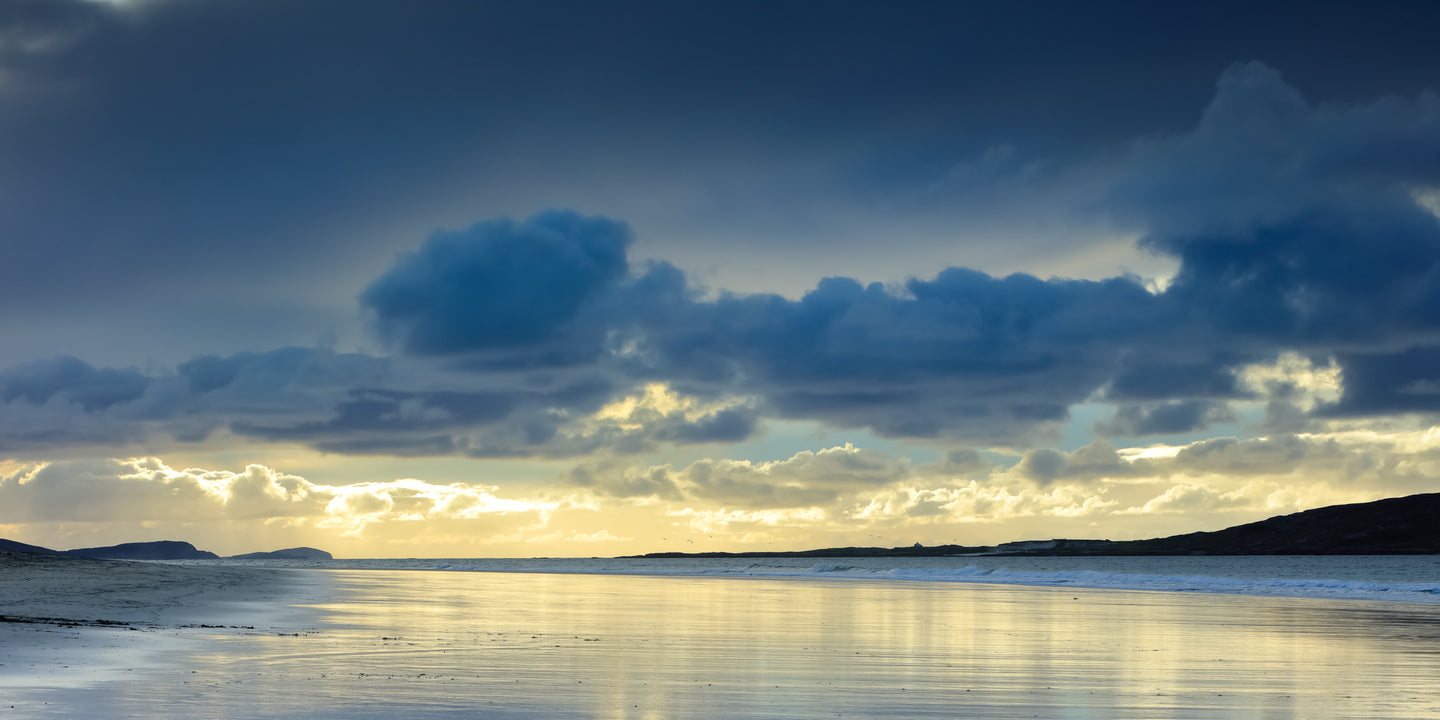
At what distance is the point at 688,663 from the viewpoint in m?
19.5

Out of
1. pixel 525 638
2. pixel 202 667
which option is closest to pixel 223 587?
pixel 525 638

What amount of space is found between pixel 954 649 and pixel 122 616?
22649 millimetres

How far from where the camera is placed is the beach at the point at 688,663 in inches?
564

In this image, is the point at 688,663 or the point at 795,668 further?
the point at 688,663

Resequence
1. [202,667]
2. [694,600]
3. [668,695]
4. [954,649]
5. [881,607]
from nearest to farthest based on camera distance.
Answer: [668,695], [202,667], [954,649], [881,607], [694,600]

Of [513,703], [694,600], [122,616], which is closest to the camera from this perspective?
[513,703]

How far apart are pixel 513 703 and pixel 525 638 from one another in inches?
417

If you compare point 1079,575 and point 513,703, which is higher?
point 513,703

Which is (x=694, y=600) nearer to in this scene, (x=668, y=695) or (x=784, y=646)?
(x=784, y=646)

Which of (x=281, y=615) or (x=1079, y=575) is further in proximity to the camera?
(x=1079, y=575)

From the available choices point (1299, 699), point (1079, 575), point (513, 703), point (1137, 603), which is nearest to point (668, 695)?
point (513, 703)

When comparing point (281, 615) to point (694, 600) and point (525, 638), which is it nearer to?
point (525, 638)

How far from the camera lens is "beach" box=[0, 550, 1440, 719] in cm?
1433

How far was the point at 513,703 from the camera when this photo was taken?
46.7 feet
